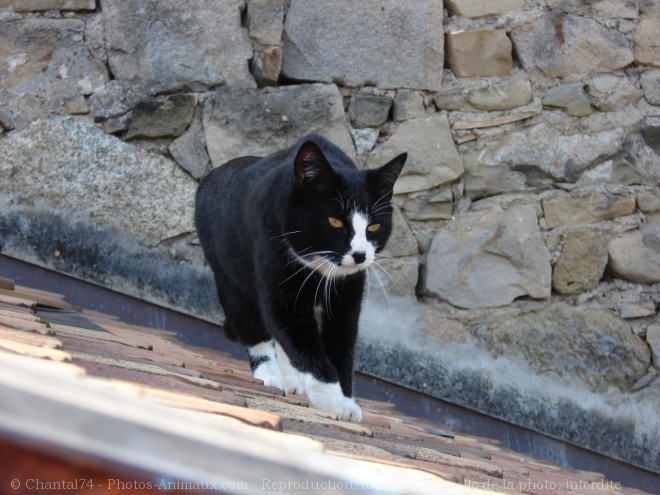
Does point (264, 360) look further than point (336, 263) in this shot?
Yes

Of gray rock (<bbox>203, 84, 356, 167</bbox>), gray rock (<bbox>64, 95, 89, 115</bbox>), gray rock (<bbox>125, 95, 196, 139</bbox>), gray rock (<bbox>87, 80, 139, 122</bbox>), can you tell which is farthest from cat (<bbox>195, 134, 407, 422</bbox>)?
gray rock (<bbox>64, 95, 89, 115</bbox>)

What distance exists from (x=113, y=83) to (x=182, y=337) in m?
1.04

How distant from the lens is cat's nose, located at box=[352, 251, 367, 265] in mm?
2588

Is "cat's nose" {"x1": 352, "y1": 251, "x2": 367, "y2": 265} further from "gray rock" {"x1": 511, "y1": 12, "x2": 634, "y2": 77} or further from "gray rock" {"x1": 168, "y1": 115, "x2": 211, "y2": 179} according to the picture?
"gray rock" {"x1": 511, "y1": 12, "x2": 634, "y2": 77}

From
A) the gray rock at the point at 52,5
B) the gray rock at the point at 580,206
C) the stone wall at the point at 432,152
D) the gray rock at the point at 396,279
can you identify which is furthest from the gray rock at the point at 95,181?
the gray rock at the point at 580,206

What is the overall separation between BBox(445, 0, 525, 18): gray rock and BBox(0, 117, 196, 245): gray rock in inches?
49.5

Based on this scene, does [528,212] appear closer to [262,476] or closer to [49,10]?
[49,10]

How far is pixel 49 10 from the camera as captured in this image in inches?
138

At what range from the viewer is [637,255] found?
140 inches

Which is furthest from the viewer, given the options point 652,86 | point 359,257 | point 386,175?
point 652,86

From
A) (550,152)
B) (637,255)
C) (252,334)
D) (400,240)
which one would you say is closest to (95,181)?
(252,334)

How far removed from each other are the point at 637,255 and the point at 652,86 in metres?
0.68

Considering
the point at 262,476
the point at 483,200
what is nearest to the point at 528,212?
the point at 483,200

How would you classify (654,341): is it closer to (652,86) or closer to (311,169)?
(652,86)
